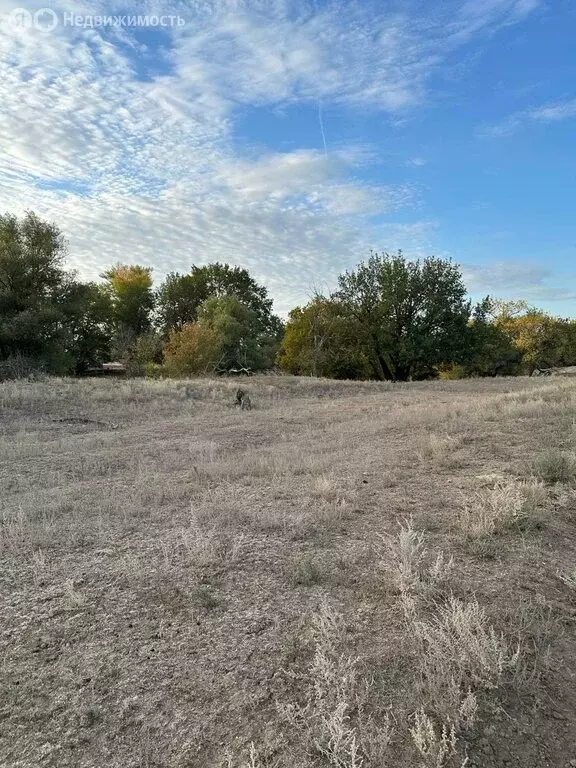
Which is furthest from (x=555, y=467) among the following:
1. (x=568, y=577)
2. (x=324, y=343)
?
(x=324, y=343)

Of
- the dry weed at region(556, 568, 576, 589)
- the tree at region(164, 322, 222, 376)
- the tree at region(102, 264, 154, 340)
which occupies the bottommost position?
the dry weed at region(556, 568, 576, 589)

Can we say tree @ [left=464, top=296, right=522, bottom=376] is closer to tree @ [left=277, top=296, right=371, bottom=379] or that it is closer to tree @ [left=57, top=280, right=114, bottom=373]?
tree @ [left=277, top=296, right=371, bottom=379]

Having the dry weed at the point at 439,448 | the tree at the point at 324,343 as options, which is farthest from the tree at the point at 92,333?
the dry weed at the point at 439,448

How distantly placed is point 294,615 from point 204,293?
1953 inches

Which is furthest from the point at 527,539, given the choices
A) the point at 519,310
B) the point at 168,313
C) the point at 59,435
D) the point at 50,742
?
the point at 519,310

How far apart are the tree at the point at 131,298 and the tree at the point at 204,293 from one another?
63.3 inches

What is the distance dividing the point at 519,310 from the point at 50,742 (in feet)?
176

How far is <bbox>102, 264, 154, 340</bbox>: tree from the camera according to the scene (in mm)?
44625

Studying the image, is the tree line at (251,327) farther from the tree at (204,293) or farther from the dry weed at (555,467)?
the dry weed at (555,467)

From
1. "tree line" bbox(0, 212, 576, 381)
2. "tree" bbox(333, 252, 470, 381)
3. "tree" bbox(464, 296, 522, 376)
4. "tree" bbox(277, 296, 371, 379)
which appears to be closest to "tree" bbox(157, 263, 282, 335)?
"tree line" bbox(0, 212, 576, 381)

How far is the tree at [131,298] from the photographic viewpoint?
4462cm

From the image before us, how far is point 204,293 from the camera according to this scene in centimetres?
5034

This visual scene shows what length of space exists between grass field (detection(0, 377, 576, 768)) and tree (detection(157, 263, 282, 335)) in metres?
42.9

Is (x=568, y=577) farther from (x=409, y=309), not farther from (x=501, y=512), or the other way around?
(x=409, y=309)
